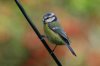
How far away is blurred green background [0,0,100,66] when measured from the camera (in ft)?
9.65

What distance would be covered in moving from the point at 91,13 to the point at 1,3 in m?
0.69

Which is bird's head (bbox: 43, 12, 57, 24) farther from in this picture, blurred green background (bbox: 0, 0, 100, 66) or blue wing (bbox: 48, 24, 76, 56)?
blurred green background (bbox: 0, 0, 100, 66)

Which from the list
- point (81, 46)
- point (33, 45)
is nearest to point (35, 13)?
point (33, 45)

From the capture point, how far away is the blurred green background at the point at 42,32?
294 centimetres

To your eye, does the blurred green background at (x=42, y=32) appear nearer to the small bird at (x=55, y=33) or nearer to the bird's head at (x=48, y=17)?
the small bird at (x=55, y=33)

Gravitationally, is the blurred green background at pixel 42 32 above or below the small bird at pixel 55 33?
below

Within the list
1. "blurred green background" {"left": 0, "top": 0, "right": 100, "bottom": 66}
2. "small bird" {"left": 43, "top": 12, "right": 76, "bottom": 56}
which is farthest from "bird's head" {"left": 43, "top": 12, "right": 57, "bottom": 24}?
"blurred green background" {"left": 0, "top": 0, "right": 100, "bottom": 66}

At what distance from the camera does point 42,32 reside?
300cm

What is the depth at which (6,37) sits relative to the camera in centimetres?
301

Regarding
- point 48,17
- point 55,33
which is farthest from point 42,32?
point 48,17

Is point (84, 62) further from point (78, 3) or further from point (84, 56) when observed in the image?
point (78, 3)

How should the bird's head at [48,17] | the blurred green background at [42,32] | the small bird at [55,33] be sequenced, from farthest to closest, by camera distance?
1. the blurred green background at [42,32]
2. the small bird at [55,33]
3. the bird's head at [48,17]

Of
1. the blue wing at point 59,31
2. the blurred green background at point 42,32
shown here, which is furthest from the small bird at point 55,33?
the blurred green background at point 42,32

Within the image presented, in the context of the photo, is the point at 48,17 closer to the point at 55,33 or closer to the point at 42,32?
the point at 55,33
